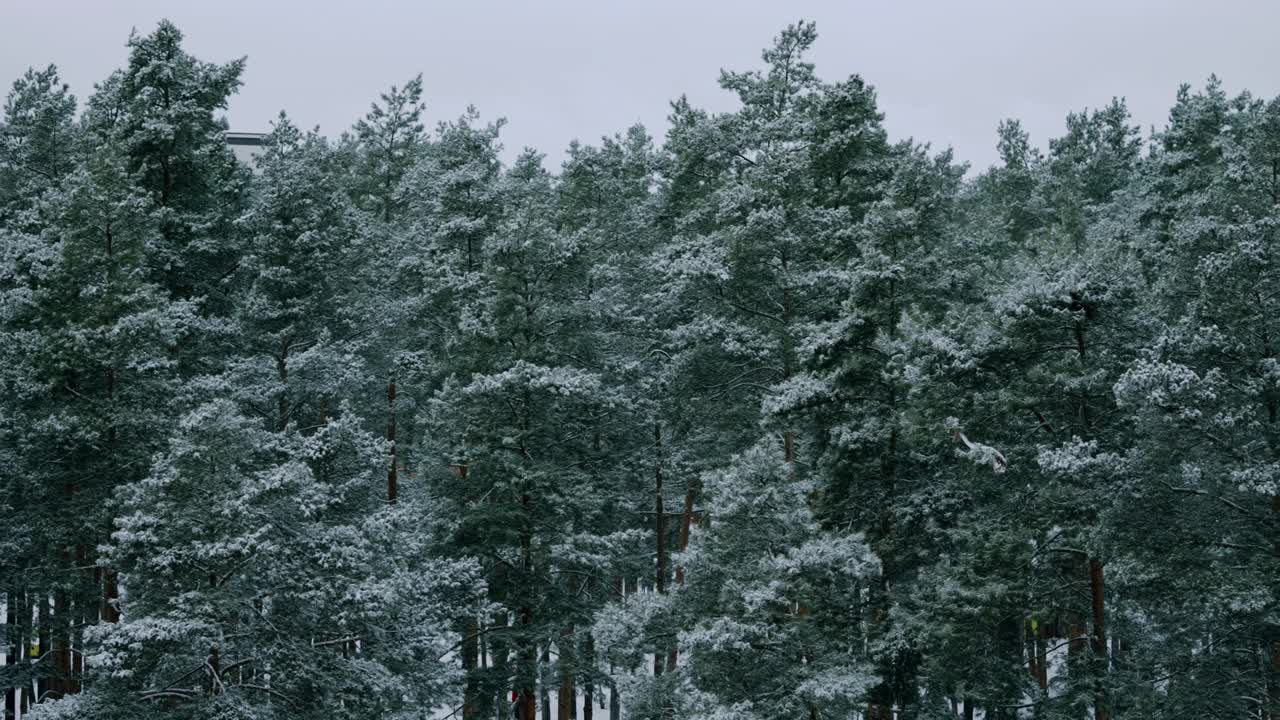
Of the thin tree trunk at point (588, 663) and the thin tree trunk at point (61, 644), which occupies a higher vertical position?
the thin tree trunk at point (61, 644)

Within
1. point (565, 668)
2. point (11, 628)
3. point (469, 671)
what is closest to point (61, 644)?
point (11, 628)

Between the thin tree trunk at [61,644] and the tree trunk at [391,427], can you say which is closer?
the thin tree trunk at [61,644]

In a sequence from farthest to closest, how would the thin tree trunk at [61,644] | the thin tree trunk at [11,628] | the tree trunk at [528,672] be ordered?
the thin tree trunk at [11,628], the tree trunk at [528,672], the thin tree trunk at [61,644]

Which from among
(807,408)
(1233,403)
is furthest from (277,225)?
(1233,403)

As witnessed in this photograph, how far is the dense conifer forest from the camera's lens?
59.0ft

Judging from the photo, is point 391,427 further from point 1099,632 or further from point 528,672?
point 1099,632

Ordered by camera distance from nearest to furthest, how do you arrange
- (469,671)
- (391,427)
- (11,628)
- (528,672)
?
(528,672) → (469,671) → (11,628) → (391,427)

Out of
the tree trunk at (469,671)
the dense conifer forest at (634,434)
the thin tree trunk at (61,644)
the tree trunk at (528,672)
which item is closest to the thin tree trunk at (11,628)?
the dense conifer forest at (634,434)

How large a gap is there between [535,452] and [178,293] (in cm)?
1072

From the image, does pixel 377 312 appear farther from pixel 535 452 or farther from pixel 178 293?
pixel 535 452

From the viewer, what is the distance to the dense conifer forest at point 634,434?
59.0 feet

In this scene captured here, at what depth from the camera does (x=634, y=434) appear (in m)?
30.4

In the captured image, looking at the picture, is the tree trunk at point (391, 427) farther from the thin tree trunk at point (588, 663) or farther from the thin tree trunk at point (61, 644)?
the thin tree trunk at point (61, 644)

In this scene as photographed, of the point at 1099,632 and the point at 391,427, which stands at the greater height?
the point at 391,427
